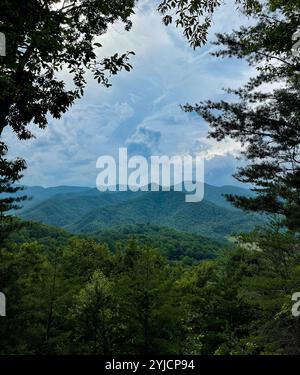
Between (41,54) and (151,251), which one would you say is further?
(151,251)

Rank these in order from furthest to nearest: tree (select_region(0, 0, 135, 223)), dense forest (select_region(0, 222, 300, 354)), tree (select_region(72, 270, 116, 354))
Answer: tree (select_region(72, 270, 116, 354))
dense forest (select_region(0, 222, 300, 354))
tree (select_region(0, 0, 135, 223))

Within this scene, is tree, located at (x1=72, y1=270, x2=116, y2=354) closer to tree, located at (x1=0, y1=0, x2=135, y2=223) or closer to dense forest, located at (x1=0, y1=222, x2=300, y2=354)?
Answer: dense forest, located at (x1=0, y1=222, x2=300, y2=354)

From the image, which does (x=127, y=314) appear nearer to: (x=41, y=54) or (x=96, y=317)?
(x=96, y=317)

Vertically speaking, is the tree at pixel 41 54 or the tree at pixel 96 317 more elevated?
the tree at pixel 41 54

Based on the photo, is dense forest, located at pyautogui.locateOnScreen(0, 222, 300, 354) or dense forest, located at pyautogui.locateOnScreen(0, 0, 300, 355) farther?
dense forest, located at pyautogui.locateOnScreen(0, 222, 300, 354)

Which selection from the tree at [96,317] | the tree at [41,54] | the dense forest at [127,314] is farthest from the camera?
the tree at [96,317]

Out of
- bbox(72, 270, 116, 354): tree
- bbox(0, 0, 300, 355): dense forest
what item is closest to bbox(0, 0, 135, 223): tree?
bbox(0, 0, 300, 355): dense forest

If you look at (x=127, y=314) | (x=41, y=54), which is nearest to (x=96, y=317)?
(x=127, y=314)

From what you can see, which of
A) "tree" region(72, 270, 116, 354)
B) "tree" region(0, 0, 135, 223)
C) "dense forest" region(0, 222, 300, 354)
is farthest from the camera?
"tree" region(72, 270, 116, 354)

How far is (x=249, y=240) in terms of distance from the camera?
22.1m

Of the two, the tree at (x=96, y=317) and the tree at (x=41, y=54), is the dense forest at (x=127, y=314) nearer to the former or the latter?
the tree at (x=96, y=317)

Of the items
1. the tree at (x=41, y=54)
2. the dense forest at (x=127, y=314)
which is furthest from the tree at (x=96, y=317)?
the tree at (x=41, y=54)

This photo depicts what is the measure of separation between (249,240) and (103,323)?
12.6 meters

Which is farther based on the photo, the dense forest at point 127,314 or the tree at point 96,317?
the tree at point 96,317
